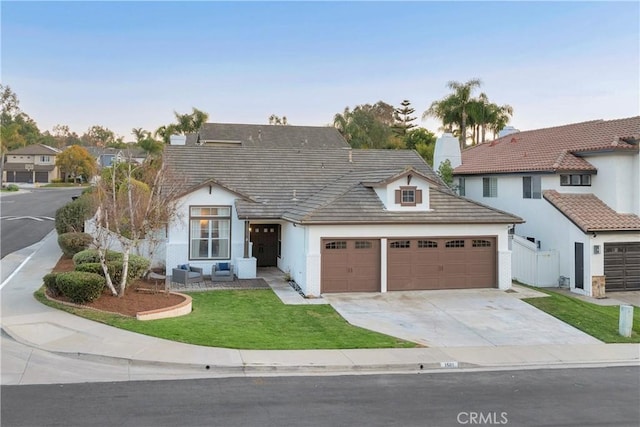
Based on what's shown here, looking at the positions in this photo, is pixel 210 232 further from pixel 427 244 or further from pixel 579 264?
pixel 579 264

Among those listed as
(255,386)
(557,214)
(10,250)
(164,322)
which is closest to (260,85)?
(10,250)

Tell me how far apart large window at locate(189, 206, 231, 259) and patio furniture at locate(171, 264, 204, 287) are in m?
1.05

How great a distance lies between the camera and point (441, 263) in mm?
20594

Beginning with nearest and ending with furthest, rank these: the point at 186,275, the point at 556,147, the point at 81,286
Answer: the point at 81,286 → the point at 186,275 → the point at 556,147

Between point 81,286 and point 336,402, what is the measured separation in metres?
9.57

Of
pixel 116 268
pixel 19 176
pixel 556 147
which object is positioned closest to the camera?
pixel 116 268

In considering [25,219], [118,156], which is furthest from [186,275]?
[25,219]

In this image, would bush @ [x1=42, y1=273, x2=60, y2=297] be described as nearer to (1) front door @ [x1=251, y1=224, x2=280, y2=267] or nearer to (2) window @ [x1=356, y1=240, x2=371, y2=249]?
(1) front door @ [x1=251, y1=224, x2=280, y2=267]

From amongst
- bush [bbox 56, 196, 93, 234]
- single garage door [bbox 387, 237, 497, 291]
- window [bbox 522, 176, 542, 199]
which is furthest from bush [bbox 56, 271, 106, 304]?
window [bbox 522, 176, 542, 199]

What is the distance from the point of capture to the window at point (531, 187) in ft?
78.2

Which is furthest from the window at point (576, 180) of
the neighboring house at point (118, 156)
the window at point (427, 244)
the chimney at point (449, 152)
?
the neighboring house at point (118, 156)

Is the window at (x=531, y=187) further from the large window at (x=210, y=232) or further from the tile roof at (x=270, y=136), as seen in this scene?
the tile roof at (x=270, y=136)

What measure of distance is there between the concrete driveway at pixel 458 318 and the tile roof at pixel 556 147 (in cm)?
688

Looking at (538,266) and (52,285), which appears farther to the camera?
(538,266)
